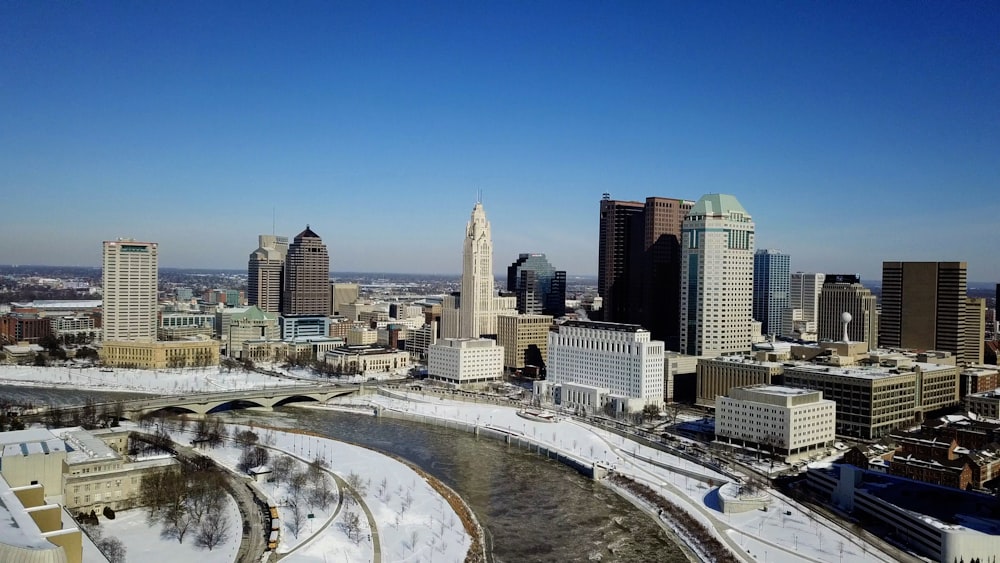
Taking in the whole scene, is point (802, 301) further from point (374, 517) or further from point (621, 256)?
point (374, 517)

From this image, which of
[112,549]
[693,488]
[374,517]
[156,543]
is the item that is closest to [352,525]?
[374,517]

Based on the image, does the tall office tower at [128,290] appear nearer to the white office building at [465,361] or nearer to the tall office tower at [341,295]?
the white office building at [465,361]

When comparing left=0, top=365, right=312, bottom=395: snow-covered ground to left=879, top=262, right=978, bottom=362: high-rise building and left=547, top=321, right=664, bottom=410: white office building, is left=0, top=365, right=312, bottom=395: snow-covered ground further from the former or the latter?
left=879, top=262, right=978, bottom=362: high-rise building

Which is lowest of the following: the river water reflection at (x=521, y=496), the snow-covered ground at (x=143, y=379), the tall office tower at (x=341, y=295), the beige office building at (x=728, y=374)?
the river water reflection at (x=521, y=496)

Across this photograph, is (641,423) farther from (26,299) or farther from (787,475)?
(26,299)

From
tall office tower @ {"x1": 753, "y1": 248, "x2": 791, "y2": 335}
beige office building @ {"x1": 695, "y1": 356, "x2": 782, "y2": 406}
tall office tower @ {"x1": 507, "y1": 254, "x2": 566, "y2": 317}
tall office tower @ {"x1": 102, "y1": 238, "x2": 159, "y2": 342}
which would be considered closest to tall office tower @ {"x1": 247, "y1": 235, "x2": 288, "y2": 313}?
tall office tower @ {"x1": 102, "y1": 238, "x2": 159, "y2": 342}

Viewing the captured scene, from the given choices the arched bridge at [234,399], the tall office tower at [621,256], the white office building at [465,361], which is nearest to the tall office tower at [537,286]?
the tall office tower at [621,256]
